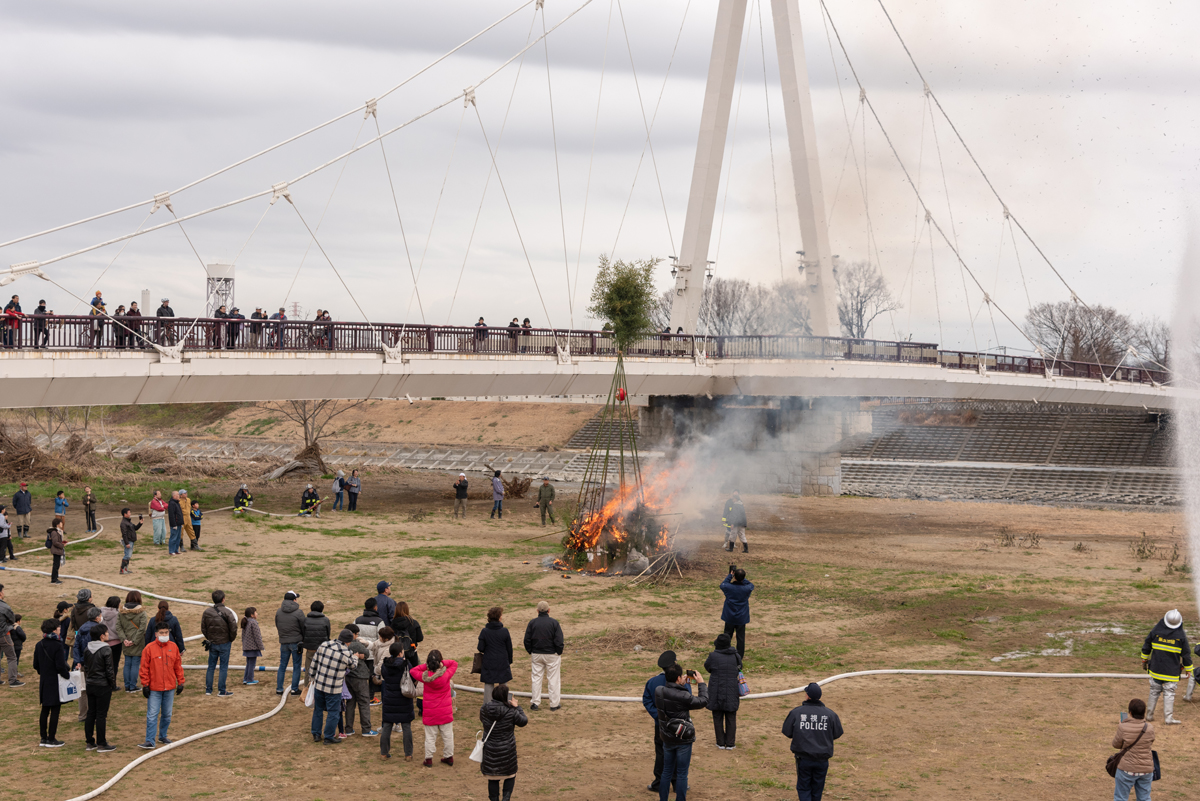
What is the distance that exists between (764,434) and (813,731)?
37.3 metres

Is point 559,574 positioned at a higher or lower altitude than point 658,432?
lower

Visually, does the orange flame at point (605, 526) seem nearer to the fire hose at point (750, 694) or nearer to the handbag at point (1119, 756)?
the fire hose at point (750, 694)

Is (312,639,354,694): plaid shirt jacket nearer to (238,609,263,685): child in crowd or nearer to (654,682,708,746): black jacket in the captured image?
(238,609,263,685): child in crowd

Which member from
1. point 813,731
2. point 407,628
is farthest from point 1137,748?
point 407,628

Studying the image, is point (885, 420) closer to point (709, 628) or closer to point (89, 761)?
point (709, 628)

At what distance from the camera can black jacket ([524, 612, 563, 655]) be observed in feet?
39.3

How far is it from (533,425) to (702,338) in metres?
36.7

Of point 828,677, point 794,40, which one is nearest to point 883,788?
point 828,677

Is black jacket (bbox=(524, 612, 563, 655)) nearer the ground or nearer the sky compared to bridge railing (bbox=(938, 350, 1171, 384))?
nearer the ground

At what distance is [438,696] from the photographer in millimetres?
10328

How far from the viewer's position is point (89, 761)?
1041 centimetres

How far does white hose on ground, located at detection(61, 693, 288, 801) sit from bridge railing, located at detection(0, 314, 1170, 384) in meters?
15.0

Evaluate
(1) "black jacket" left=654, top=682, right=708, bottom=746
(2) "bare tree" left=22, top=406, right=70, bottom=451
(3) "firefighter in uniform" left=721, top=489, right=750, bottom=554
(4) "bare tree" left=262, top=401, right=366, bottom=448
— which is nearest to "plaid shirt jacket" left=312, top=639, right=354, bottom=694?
(1) "black jacket" left=654, top=682, right=708, bottom=746

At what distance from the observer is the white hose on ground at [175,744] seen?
948cm
